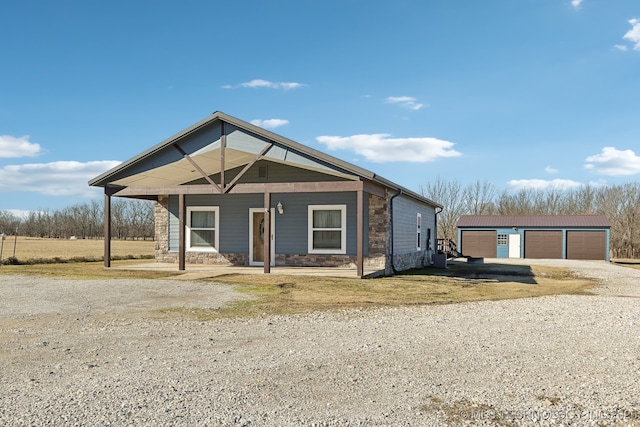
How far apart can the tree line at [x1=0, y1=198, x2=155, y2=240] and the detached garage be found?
2196 inches

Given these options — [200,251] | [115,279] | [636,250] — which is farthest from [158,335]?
[636,250]

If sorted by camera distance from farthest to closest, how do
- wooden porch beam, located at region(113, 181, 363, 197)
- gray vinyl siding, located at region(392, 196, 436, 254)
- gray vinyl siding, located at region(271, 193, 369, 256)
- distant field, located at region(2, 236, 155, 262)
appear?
distant field, located at region(2, 236, 155, 262), gray vinyl siding, located at region(392, 196, 436, 254), gray vinyl siding, located at region(271, 193, 369, 256), wooden porch beam, located at region(113, 181, 363, 197)

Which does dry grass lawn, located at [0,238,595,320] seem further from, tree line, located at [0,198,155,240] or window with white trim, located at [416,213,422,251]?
tree line, located at [0,198,155,240]

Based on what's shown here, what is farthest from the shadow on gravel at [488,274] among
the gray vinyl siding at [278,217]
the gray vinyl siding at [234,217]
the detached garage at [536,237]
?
the detached garage at [536,237]

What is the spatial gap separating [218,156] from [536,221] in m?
24.4

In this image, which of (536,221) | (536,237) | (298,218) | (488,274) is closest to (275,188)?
(298,218)

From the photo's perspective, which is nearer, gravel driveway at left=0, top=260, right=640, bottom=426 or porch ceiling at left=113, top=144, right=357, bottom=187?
gravel driveway at left=0, top=260, right=640, bottom=426

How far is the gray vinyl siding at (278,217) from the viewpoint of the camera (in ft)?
52.0

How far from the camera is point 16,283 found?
11.9 metres

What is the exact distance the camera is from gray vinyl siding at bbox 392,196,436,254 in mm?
16719

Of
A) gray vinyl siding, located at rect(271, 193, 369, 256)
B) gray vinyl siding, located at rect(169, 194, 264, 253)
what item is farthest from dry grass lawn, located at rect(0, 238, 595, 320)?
gray vinyl siding, located at rect(169, 194, 264, 253)

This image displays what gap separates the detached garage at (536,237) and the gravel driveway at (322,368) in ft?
80.9

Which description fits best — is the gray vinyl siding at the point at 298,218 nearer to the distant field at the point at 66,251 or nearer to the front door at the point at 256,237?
the front door at the point at 256,237

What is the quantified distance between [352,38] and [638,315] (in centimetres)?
1102
